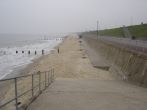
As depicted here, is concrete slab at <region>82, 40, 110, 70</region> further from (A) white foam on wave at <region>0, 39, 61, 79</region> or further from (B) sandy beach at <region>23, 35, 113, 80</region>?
(A) white foam on wave at <region>0, 39, 61, 79</region>

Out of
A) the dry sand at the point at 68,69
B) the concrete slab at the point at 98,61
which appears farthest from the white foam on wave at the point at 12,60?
the concrete slab at the point at 98,61

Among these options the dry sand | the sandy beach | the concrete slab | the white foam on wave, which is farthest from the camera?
the white foam on wave

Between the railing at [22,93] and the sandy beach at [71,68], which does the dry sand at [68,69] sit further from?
the railing at [22,93]

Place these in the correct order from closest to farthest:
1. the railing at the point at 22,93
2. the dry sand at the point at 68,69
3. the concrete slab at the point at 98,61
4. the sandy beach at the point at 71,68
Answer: the railing at the point at 22,93 → the dry sand at the point at 68,69 → the sandy beach at the point at 71,68 → the concrete slab at the point at 98,61

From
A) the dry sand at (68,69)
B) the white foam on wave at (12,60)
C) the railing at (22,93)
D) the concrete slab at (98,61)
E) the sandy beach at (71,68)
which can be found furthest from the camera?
the white foam on wave at (12,60)

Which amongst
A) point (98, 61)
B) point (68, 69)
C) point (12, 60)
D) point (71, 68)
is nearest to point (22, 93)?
point (68, 69)

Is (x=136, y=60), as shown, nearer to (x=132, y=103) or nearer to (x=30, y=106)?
(x=132, y=103)

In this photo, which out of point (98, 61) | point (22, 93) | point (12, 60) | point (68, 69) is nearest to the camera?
point (22, 93)

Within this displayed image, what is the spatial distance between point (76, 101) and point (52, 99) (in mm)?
790

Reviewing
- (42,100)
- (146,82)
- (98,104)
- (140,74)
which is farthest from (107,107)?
(140,74)

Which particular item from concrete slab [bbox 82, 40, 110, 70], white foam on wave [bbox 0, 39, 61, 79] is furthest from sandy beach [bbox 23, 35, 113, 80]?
white foam on wave [bbox 0, 39, 61, 79]

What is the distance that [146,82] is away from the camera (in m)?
12.0

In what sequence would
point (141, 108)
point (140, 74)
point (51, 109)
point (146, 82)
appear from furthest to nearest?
point (140, 74) < point (146, 82) < point (141, 108) < point (51, 109)

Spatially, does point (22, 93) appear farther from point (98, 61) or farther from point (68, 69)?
point (98, 61)
